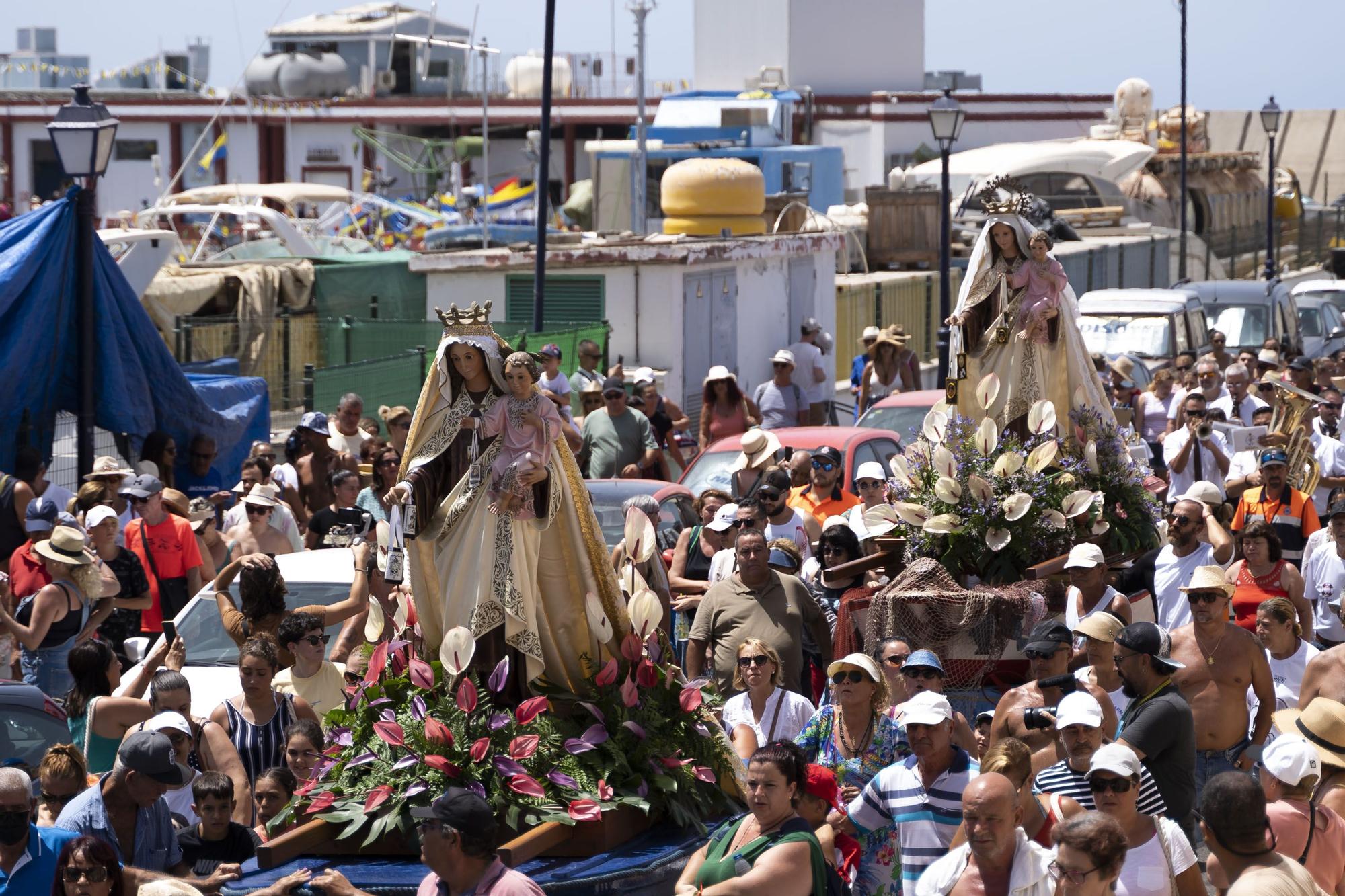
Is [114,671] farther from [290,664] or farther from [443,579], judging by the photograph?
[443,579]

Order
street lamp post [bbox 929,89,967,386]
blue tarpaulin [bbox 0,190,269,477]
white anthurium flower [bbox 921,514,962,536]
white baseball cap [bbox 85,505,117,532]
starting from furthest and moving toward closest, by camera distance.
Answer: street lamp post [bbox 929,89,967,386] → blue tarpaulin [bbox 0,190,269,477] → white baseball cap [bbox 85,505,117,532] → white anthurium flower [bbox 921,514,962,536]

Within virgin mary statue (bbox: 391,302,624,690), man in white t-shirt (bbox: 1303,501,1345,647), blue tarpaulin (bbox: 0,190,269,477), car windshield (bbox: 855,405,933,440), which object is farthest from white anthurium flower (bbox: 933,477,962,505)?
blue tarpaulin (bbox: 0,190,269,477)

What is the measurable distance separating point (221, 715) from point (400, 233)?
4407cm

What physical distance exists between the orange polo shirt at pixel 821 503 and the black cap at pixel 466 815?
22.6 ft

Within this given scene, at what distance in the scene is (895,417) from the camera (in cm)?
1662

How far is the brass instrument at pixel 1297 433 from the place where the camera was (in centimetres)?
1383

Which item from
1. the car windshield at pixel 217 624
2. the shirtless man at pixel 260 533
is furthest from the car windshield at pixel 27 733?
the shirtless man at pixel 260 533

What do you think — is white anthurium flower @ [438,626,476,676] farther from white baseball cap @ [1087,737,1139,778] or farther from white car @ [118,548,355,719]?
white car @ [118,548,355,719]

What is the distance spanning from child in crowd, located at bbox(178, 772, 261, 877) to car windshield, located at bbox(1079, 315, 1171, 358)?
619 inches

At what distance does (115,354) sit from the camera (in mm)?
14727

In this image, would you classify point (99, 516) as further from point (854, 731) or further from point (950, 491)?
point (854, 731)

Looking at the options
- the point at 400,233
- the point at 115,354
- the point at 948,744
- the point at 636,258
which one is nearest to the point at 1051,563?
the point at 948,744

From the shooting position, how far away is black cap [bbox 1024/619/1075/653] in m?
8.23

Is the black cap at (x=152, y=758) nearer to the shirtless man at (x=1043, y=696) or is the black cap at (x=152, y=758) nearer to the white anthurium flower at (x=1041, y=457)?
the shirtless man at (x=1043, y=696)
